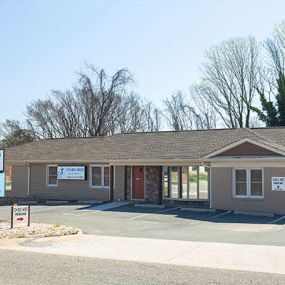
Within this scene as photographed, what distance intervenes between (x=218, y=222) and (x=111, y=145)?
529 inches

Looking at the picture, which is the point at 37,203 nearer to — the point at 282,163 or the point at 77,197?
the point at 77,197

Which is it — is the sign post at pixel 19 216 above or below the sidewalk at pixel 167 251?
above

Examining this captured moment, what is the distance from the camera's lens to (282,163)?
22.4m

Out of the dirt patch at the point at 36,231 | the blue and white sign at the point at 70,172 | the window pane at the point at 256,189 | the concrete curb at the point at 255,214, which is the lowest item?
the dirt patch at the point at 36,231

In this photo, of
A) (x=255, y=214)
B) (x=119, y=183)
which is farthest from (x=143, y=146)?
(x=255, y=214)

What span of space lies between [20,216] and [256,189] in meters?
11.3

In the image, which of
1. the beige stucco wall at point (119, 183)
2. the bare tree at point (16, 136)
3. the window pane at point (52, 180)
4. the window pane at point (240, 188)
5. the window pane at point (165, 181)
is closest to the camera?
the window pane at point (240, 188)

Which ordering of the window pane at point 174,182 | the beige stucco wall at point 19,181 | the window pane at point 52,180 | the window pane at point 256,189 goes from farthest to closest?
the beige stucco wall at point 19,181
the window pane at point 52,180
the window pane at point 174,182
the window pane at point 256,189

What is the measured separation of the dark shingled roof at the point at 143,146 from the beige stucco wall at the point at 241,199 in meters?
1.98

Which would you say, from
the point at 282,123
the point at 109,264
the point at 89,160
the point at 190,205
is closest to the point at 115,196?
the point at 89,160

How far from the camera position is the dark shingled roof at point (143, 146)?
27219 millimetres

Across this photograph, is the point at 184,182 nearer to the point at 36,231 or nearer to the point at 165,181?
the point at 165,181

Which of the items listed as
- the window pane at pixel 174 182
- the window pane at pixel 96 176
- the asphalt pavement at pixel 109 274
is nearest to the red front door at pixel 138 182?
the window pane at pixel 174 182

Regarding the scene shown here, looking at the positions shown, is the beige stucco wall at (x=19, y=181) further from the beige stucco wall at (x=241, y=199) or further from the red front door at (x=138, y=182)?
the beige stucco wall at (x=241, y=199)
